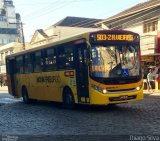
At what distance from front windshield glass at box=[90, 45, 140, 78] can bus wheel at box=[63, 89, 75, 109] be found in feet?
7.35

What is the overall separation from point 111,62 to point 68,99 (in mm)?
3179

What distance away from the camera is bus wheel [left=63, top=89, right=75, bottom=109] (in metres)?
15.9

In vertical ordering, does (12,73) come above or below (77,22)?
below

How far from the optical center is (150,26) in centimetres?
2858

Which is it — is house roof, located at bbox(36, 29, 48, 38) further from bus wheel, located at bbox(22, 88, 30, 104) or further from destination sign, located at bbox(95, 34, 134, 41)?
destination sign, located at bbox(95, 34, 134, 41)

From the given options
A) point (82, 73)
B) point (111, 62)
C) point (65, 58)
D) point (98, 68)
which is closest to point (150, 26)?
point (65, 58)

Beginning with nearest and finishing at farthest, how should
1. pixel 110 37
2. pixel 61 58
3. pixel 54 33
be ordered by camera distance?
pixel 110 37 < pixel 61 58 < pixel 54 33

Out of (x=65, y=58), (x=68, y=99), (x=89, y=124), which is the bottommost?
(x=89, y=124)

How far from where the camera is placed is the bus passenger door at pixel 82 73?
1454 cm

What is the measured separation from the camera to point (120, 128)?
10.4 m

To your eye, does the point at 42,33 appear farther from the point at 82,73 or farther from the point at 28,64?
the point at 82,73

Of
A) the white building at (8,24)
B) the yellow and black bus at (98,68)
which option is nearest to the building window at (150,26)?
the yellow and black bus at (98,68)

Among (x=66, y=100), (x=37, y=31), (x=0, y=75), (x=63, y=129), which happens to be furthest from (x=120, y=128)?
(x=0, y=75)

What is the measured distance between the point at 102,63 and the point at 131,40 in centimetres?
176
